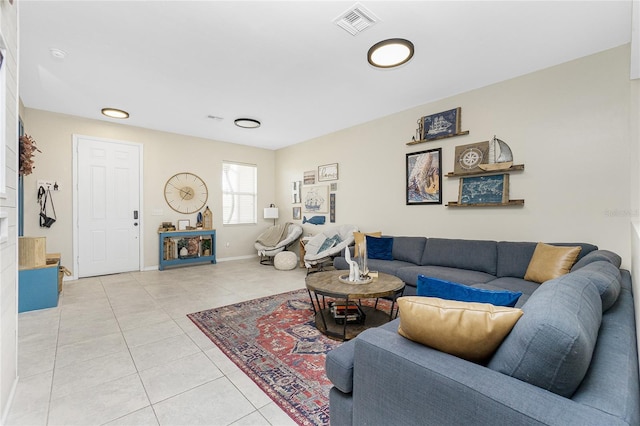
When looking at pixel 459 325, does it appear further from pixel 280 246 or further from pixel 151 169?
pixel 151 169

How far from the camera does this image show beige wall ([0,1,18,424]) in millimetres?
1617

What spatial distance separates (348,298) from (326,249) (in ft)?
8.20

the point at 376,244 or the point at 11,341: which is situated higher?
the point at 376,244

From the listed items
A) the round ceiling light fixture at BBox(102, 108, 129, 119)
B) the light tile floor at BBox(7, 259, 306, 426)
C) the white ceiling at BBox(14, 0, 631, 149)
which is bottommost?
the light tile floor at BBox(7, 259, 306, 426)

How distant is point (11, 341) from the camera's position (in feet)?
5.95

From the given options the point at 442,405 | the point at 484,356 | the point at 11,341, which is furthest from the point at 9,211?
the point at 484,356

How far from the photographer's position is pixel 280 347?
96.3 inches

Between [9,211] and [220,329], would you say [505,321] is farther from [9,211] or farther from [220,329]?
[9,211]

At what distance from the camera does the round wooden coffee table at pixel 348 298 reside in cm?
247

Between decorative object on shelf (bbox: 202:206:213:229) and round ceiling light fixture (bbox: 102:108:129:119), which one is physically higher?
round ceiling light fixture (bbox: 102:108:129:119)

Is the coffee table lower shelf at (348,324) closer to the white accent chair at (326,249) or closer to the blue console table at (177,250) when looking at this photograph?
the white accent chair at (326,249)

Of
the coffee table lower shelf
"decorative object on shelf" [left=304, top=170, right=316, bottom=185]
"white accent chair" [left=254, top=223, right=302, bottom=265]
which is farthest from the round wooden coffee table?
"decorative object on shelf" [left=304, top=170, right=316, bottom=185]

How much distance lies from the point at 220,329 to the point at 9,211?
1817 millimetres

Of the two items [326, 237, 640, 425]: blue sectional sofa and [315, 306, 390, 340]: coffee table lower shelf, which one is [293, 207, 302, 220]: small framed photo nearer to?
[315, 306, 390, 340]: coffee table lower shelf
